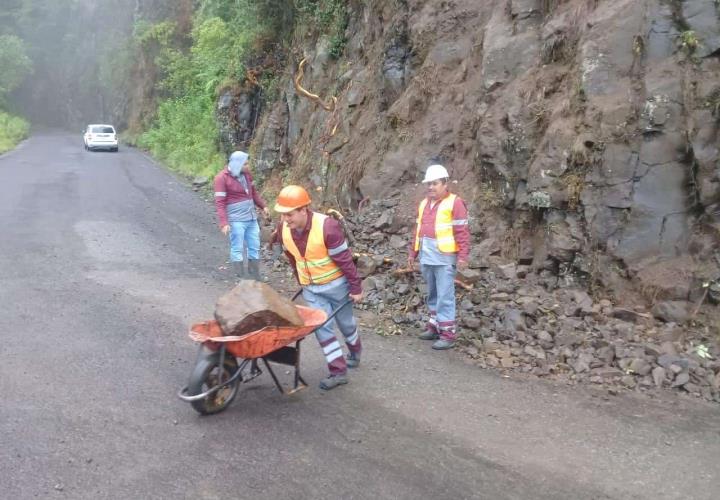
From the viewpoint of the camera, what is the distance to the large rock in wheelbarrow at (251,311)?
4.93 meters

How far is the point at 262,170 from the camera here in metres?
16.6

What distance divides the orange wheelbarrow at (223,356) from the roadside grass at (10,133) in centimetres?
3019

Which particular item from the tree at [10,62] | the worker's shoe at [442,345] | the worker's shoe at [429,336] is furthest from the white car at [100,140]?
the worker's shoe at [442,345]

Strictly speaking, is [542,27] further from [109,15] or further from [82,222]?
[109,15]

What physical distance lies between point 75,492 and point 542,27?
7.99 m

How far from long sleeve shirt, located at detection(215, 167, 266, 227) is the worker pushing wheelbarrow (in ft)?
10.4

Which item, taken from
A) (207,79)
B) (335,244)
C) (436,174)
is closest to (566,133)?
(436,174)

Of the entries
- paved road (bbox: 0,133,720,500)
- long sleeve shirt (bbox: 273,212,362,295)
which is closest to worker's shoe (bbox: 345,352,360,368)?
paved road (bbox: 0,133,720,500)

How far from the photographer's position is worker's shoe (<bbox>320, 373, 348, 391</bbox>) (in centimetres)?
571

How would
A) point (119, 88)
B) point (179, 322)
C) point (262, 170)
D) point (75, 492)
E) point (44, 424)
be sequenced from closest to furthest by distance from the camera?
point (75, 492) < point (44, 424) < point (179, 322) < point (262, 170) < point (119, 88)

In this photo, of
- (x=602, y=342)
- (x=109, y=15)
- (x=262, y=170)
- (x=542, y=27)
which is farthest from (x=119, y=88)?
(x=602, y=342)

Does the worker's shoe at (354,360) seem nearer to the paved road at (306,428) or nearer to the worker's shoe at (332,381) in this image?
the paved road at (306,428)

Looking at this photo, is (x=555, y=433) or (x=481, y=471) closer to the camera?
(x=481, y=471)

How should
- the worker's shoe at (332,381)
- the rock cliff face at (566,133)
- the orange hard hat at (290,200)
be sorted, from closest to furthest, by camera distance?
1. the orange hard hat at (290,200)
2. the worker's shoe at (332,381)
3. the rock cliff face at (566,133)
